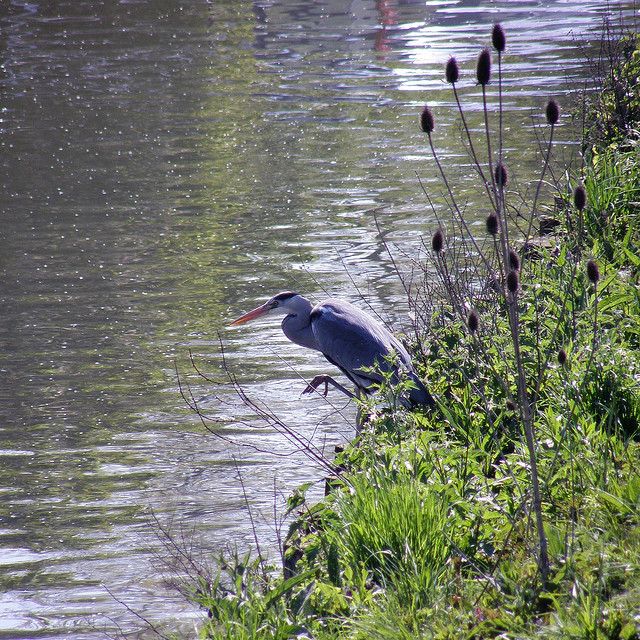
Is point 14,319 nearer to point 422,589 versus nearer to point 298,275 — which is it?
point 298,275

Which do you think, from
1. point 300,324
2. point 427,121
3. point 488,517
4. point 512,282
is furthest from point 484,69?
point 300,324

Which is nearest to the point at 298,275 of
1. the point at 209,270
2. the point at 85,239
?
the point at 209,270

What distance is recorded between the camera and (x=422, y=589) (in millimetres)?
2727

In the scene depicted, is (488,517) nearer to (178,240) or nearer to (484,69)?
(484,69)

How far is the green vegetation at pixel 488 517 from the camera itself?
258 cm

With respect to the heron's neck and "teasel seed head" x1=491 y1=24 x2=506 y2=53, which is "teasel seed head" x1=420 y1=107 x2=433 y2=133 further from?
the heron's neck

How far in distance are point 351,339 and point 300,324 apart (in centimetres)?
79

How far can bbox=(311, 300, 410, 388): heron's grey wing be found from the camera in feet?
16.3

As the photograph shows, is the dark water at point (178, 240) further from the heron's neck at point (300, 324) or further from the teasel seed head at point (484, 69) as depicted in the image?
the teasel seed head at point (484, 69)

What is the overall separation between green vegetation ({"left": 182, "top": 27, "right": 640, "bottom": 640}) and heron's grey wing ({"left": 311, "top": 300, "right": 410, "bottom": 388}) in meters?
0.71

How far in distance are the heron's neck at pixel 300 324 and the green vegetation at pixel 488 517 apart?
1.65 m

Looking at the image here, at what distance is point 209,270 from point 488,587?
587 centimetres

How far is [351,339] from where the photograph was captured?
201 inches

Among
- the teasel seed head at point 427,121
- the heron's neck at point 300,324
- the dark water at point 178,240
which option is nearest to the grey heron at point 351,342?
the heron's neck at point 300,324
